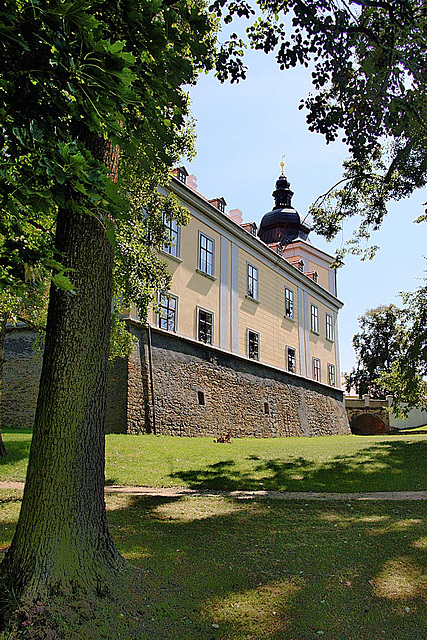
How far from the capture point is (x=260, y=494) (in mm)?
8953

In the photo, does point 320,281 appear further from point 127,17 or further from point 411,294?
point 127,17

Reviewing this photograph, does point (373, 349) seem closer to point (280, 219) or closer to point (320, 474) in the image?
point (280, 219)

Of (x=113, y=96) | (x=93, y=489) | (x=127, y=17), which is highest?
(x=127, y=17)

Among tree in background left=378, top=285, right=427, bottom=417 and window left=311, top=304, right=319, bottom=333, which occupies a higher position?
window left=311, top=304, right=319, bottom=333

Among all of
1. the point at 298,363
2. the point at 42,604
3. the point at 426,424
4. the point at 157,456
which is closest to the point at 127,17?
the point at 42,604

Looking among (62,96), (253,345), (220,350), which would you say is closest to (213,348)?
(220,350)

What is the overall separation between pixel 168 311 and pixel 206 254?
400cm

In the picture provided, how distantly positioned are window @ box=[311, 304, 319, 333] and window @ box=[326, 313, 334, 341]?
1.82 m

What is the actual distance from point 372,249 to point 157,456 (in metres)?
8.35

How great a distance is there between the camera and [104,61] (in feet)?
7.71

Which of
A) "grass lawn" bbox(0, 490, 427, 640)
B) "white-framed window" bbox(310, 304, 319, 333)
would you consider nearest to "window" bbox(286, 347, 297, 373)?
"white-framed window" bbox(310, 304, 319, 333)

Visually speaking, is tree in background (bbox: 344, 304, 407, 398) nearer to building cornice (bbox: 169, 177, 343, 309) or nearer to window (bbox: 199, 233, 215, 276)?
building cornice (bbox: 169, 177, 343, 309)

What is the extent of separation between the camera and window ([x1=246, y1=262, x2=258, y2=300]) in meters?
24.0

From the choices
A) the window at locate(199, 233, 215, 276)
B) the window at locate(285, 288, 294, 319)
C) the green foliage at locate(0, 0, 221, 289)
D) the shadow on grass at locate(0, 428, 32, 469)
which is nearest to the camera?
the green foliage at locate(0, 0, 221, 289)
